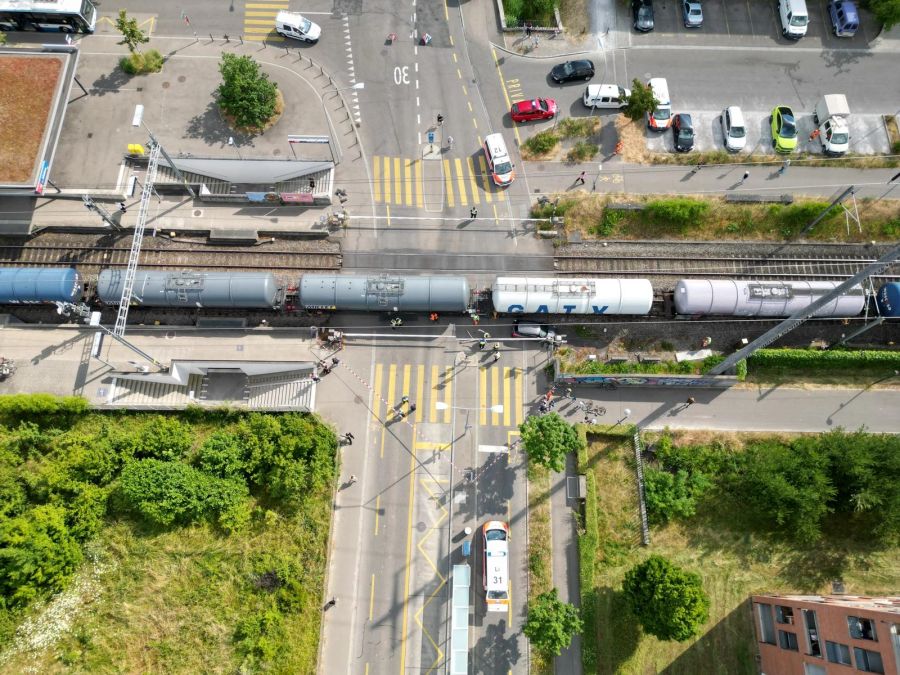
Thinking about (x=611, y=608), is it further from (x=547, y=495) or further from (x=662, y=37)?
(x=662, y=37)

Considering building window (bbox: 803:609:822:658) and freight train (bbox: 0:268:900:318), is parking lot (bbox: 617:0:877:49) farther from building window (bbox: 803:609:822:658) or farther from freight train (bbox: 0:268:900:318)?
building window (bbox: 803:609:822:658)

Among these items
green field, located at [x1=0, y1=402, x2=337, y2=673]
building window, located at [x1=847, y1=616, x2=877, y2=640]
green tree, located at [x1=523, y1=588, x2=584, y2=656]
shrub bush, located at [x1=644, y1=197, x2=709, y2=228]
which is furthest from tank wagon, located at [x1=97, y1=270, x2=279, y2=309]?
building window, located at [x1=847, y1=616, x2=877, y2=640]

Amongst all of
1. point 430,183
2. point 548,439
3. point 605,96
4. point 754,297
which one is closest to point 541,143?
point 605,96

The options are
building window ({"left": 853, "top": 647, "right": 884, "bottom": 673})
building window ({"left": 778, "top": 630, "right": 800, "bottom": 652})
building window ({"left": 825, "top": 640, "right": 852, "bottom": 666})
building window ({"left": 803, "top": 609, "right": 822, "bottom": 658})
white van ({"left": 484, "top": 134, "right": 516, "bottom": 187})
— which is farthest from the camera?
white van ({"left": 484, "top": 134, "right": 516, "bottom": 187})

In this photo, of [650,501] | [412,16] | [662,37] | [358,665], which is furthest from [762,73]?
[358,665]

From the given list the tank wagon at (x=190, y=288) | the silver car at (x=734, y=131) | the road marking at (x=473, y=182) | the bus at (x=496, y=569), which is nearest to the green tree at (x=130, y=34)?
the tank wagon at (x=190, y=288)

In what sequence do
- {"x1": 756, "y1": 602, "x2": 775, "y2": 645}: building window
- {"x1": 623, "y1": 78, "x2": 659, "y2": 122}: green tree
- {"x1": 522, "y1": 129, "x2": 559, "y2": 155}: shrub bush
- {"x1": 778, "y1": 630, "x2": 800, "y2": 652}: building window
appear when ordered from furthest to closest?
{"x1": 522, "y1": 129, "x2": 559, "y2": 155}: shrub bush, {"x1": 623, "y1": 78, "x2": 659, "y2": 122}: green tree, {"x1": 756, "y1": 602, "x2": 775, "y2": 645}: building window, {"x1": 778, "y1": 630, "x2": 800, "y2": 652}: building window
